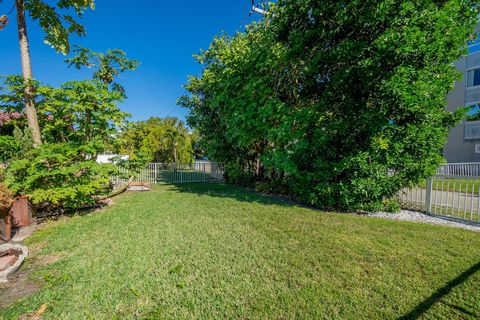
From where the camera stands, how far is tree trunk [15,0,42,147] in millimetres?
5617

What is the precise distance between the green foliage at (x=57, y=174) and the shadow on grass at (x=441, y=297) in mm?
6080

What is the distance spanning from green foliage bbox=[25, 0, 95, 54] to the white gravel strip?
391 inches

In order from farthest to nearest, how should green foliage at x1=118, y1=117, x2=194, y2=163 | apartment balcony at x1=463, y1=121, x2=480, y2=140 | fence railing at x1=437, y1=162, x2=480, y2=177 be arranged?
green foliage at x1=118, y1=117, x2=194, y2=163, apartment balcony at x1=463, y1=121, x2=480, y2=140, fence railing at x1=437, y1=162, x2=480, y2=177

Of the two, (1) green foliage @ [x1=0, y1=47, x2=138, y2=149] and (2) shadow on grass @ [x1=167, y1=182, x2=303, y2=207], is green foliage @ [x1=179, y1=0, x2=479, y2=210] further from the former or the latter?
(1) green foliage @ [x1=0, y1=47, x2=138, y2=149]

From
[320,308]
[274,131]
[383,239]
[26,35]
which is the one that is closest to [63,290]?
[320,308]

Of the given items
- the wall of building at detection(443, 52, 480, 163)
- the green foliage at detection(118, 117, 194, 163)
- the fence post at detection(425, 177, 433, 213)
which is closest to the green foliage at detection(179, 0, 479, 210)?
the fence post at detection(425, 177, 433, 213)

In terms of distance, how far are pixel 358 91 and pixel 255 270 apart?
5.12 meters

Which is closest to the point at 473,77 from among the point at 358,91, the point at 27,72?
the point at 358,91

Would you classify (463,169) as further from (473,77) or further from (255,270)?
(255,270)

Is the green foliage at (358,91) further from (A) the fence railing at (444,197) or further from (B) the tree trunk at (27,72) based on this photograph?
(B) the tree trunk at (27,72)

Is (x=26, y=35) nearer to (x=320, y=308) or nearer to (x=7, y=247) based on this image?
(x=7, y=247)

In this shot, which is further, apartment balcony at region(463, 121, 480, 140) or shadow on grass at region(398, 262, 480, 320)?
apartment balcony at region(463, 121, 480, 140)

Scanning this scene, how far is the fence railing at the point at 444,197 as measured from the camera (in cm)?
526

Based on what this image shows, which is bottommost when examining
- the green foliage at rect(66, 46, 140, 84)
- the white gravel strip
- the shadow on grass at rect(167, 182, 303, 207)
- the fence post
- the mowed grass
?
the shadow on grass at rect(167, 182, 303, 207)
